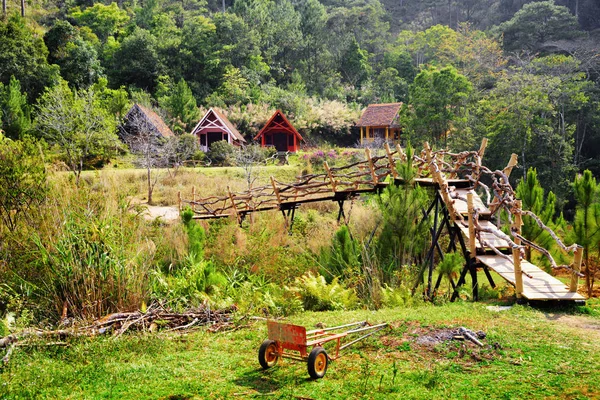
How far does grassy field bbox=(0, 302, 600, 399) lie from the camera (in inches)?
178

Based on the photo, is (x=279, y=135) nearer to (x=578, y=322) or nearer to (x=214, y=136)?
(x=214, y=136)

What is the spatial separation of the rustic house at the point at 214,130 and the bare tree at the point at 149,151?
14.6 feet

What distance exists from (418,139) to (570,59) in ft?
29.5

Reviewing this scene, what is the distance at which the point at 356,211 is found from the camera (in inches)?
552

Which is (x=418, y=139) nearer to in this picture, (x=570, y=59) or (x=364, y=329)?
(x=570, y=59)

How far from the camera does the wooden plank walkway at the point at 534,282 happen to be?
6.76 meters

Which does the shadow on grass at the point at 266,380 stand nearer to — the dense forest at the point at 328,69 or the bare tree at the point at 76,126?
the bare tree at the point at 76,126

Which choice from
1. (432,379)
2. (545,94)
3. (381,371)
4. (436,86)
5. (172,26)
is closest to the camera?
(432,379)

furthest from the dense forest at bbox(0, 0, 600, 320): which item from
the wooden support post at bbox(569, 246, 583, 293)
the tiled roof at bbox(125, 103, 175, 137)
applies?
the wooden support post at bbox(569, 246, 583, 293)

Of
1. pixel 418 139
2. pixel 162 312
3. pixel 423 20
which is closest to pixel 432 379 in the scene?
pixel 162 312

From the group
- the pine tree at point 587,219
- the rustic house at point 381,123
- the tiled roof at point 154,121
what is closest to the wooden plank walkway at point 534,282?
the pine tree at point 587,219

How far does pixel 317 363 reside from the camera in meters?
4.79

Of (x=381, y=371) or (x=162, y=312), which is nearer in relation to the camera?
(x=381, y=371)

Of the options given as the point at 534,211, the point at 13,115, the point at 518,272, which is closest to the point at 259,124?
the point at 13,115
